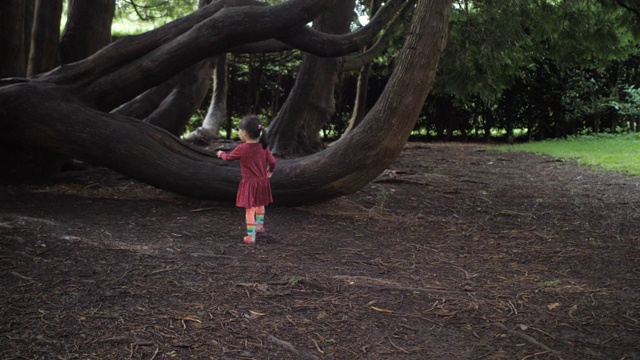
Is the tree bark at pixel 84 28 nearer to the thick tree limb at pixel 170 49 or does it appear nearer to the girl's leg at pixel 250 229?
the thick tree limb at pixel 170 49

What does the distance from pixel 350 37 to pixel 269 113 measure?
31.3 ft

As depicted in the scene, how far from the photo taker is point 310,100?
9617mm

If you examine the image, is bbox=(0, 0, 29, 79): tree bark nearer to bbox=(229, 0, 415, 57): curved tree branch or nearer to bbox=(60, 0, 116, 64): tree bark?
bbox=(60, 0, 116, 64): tree bark

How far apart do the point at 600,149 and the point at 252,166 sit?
1193cm

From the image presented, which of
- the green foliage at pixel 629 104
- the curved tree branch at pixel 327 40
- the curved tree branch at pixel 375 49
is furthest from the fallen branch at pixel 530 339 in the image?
the green foliage at pixel 629 104

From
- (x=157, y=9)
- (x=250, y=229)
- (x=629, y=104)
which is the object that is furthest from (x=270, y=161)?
(x=629, y=104)

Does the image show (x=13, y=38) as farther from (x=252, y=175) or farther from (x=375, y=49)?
(x=375, y=49)

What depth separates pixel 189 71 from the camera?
31.1ft

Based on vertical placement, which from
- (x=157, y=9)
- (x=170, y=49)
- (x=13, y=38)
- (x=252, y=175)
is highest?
(x=157, y=9)

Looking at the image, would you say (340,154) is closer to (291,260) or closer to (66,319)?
(291,260)

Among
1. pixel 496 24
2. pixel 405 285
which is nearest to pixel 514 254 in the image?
pixel 405 285

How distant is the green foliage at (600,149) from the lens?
12164 mm

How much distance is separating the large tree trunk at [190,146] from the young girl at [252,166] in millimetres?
Answer: 872

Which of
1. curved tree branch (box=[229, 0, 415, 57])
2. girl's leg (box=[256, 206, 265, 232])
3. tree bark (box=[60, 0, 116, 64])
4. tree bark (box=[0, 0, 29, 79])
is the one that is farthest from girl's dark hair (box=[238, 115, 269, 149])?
tree bark (box=[60, 0, 116, 64])
